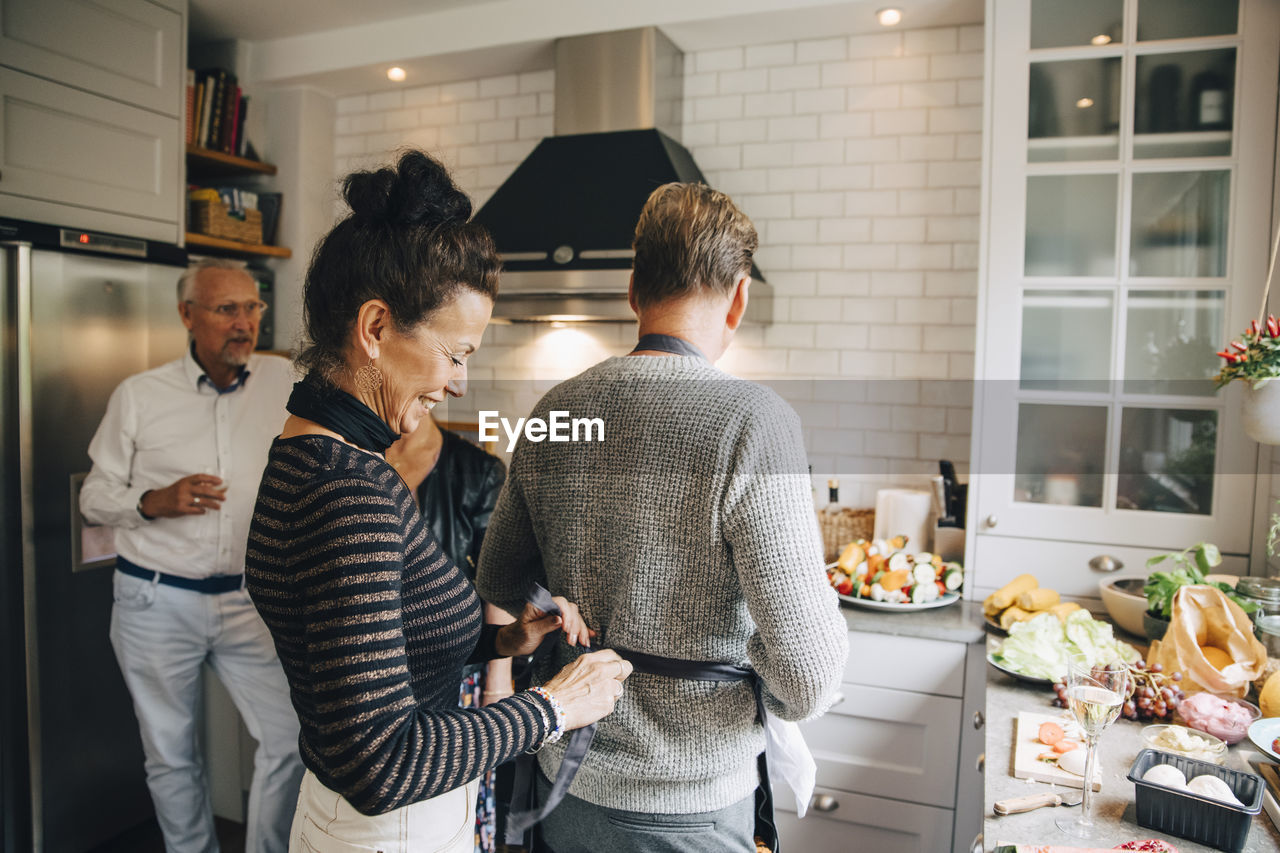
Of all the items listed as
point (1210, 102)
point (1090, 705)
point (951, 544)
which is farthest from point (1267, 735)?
point (1210, 102)

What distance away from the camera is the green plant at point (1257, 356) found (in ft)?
5.57

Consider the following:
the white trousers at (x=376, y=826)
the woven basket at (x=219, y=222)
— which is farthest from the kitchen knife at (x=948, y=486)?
the woven basket at (x=219, y=222)

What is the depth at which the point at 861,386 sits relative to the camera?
9.42 feet

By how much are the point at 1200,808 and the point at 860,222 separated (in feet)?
6.81

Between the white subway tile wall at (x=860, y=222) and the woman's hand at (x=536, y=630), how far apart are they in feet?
5.98

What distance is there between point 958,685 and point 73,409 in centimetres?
261

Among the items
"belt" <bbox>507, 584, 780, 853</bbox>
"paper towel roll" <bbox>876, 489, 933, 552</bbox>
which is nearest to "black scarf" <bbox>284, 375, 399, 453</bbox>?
"belt" <bbox>507, 584, 780, 853</bbox>

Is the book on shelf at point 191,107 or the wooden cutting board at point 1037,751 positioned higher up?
the book on shelf at point 191,107

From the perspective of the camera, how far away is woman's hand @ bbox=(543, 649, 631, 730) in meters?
1.00

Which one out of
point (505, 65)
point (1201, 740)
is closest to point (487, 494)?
point (1201, 740)

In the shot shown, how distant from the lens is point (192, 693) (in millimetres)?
2322

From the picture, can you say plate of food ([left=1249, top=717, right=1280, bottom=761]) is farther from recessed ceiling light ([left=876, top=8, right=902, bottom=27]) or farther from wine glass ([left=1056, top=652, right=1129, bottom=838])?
recessed ceiling light ([left=876, top=8, right=902, bottom=27])

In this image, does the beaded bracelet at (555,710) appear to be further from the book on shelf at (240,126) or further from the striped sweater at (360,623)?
the book on shelf at (240,126)

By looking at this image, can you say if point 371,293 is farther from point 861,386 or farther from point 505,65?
point 505,65
